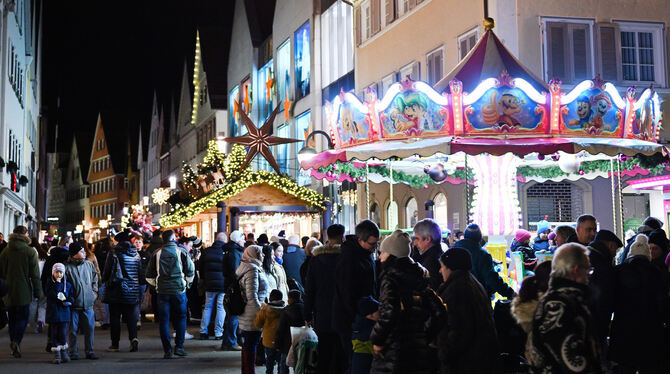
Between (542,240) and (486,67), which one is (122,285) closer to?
(486,67)

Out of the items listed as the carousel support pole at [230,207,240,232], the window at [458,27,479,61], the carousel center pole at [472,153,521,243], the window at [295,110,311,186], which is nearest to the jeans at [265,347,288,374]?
the carousel center pole at [472,153,521,243]

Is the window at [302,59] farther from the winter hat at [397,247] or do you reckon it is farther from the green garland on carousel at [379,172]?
the winter hat at [397,247]

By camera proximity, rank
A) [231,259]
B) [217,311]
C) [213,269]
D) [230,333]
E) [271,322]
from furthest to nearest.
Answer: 1. [217,311]
2. [213,269]
3. [231,259]
4. [230,333]
5. [271,322]

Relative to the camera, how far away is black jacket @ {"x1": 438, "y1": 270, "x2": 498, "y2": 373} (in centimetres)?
712

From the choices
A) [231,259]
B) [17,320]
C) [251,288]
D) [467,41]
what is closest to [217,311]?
[231,259]

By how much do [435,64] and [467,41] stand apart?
7.04 feet

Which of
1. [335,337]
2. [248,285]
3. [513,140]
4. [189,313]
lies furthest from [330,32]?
[335,337]

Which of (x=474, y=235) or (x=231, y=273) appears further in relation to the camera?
(x=231, y=273)

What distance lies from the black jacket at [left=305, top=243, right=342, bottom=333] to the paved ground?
3.54 meters

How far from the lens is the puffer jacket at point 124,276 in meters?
14.4

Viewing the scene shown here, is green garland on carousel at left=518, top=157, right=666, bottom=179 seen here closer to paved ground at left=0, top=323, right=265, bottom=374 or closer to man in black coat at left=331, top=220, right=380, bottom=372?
paved ground at left=0, top=323, right=265, bottom=374

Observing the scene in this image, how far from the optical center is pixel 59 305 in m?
13.5

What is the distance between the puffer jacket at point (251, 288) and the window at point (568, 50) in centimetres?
1290

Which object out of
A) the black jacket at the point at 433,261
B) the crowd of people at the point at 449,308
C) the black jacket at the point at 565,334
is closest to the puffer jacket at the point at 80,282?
the crowd of people at the point at 449,308
